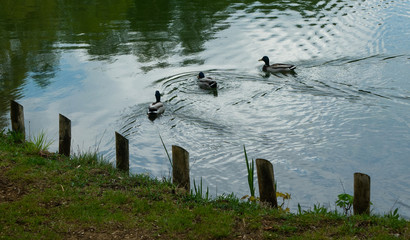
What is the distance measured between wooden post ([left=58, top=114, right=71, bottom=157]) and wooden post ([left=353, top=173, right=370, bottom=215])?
6.58 metres

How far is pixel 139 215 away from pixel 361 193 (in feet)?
12.2

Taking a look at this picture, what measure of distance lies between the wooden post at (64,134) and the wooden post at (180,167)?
11.0 ft

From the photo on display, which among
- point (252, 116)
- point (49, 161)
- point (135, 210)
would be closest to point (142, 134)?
point (252, 116)

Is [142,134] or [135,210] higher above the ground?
[135,210]

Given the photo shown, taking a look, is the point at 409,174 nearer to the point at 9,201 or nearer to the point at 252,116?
the point at 252,116

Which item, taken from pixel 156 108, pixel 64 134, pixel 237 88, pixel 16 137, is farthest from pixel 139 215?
pixel 237 88

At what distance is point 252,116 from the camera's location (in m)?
15.6

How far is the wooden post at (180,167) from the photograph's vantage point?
910 cm

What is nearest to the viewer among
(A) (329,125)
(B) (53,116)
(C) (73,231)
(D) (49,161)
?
(C) (73,231)

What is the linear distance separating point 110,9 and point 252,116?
68.1ft

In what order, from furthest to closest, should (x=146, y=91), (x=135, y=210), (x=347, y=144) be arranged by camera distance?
(x=146, y=91) → (x=347, y=144) → (x=135, y=210)

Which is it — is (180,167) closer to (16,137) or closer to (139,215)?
(139,215)

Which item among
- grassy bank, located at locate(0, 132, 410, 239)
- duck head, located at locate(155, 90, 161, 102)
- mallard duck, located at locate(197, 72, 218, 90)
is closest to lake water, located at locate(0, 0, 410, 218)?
mallard duck, located at locate(197, 72, 218, 90)

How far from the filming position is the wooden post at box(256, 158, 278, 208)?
8508 millimetres
